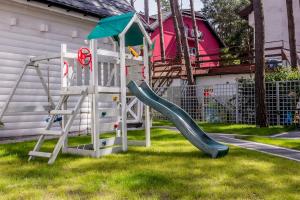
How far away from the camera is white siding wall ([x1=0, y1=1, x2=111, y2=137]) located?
32.9 feet

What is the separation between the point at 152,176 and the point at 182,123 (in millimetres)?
2334

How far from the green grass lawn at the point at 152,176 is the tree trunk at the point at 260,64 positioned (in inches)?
239

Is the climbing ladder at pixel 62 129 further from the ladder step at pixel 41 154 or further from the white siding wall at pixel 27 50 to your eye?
the white siding wall at pixel 27 50

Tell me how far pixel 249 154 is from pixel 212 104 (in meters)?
9.90

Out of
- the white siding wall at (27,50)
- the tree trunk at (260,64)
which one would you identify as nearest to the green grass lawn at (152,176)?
the white siding wall at (27,50)

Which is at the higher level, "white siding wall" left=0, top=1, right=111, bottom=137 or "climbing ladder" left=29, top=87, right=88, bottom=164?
"white siding wall" left=0, top=1, right=111, bottom=137

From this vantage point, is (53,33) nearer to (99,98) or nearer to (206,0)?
(99,98)

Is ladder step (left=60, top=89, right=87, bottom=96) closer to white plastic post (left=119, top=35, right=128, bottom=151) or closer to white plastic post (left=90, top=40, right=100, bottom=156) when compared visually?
white plastic post (left=90, top=40, right=100, bottom=156)

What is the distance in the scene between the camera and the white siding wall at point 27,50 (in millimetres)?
10039

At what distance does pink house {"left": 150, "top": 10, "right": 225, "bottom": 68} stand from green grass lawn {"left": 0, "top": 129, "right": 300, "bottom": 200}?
84.3 ft

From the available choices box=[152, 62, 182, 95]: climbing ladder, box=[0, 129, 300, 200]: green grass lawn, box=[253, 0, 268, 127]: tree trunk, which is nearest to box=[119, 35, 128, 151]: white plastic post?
box=[0, 129, 300, 200]: green grass lawn

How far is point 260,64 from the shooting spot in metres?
13.1

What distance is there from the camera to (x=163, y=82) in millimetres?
24172

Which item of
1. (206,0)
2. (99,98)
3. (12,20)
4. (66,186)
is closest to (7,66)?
(12,20)
